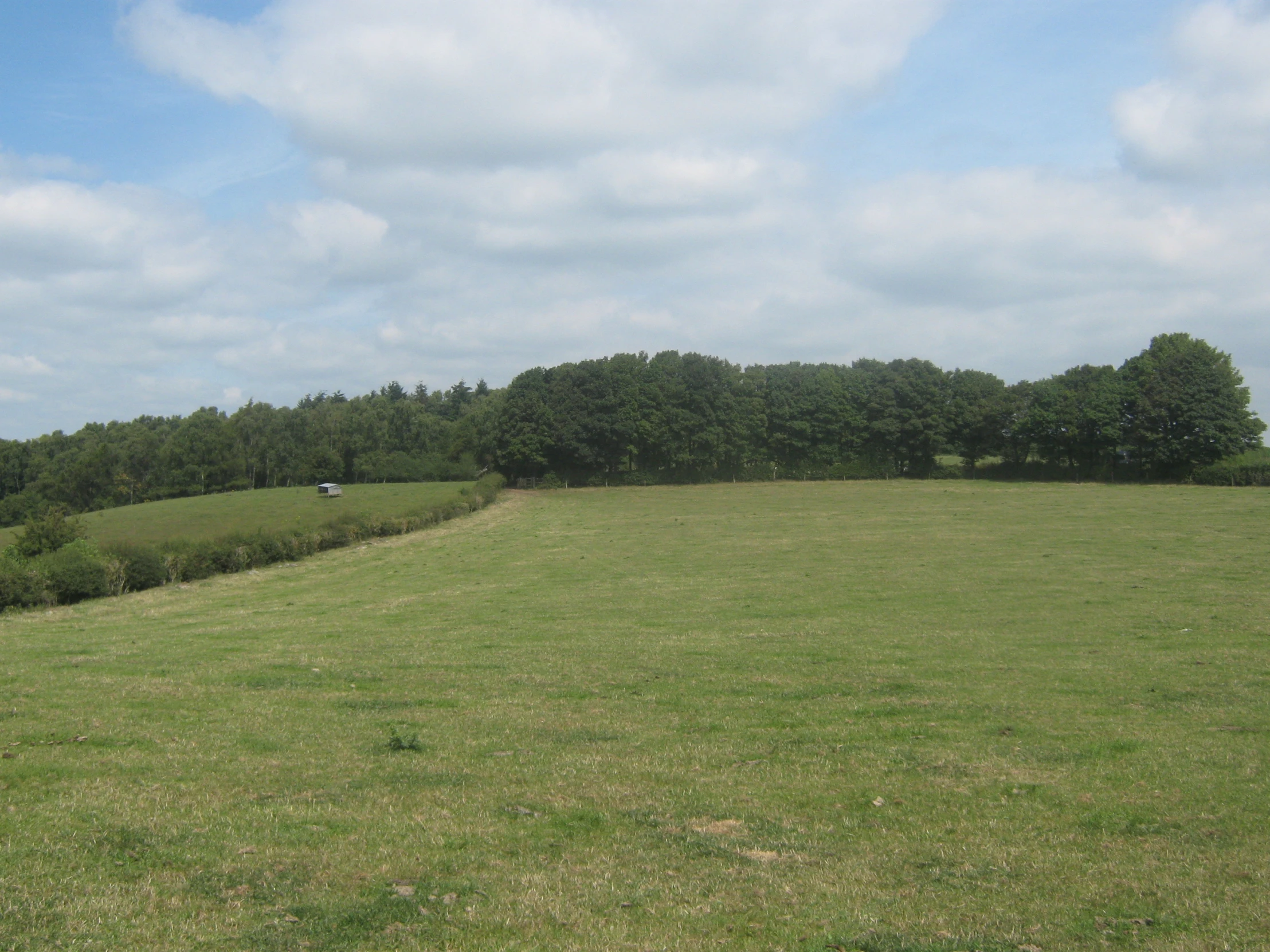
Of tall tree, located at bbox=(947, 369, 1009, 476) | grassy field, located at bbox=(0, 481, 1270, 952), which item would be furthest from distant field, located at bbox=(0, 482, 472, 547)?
tall tree, located at bbox=(947, 369, 1009, 476)

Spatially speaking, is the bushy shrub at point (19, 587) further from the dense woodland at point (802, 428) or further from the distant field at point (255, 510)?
the dense woodland at point (802, 428)

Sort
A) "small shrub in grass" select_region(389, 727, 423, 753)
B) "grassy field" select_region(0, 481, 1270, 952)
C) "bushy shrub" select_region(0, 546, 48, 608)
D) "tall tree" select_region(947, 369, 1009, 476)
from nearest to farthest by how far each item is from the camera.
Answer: "grassy field" select_region(0, 481, 1270, 952) → "small shrub in grass" select_region(389, 727, 423, 753) → "bushy shrub" select_region(0, 546, 48, 608) → "tall tree" select_region(947, 369, 1009, 476)

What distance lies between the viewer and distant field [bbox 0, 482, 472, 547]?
77.4 m

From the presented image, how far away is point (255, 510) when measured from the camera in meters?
95.2

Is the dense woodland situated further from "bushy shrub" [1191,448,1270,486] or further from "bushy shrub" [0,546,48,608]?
"bushy shrub" [0,546,48,608]

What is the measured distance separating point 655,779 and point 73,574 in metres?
39.3

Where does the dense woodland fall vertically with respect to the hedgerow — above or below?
above

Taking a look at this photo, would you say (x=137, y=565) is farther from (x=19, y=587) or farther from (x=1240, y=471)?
(x=1240, y=471)

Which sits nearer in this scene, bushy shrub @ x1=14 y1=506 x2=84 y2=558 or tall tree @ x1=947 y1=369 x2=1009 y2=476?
bushy shrub @ x1=14 y1=506 x2=84 y2=558

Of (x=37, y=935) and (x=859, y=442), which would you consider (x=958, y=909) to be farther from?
(x=859, y=442)

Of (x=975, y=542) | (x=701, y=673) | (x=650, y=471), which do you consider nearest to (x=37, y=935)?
(x=701, y=673)

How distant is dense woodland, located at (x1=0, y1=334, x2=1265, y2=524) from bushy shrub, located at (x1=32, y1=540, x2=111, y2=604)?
7237 centimetres

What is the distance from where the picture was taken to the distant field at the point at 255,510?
254ft

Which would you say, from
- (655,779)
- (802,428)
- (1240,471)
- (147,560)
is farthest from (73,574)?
(1240,471)
